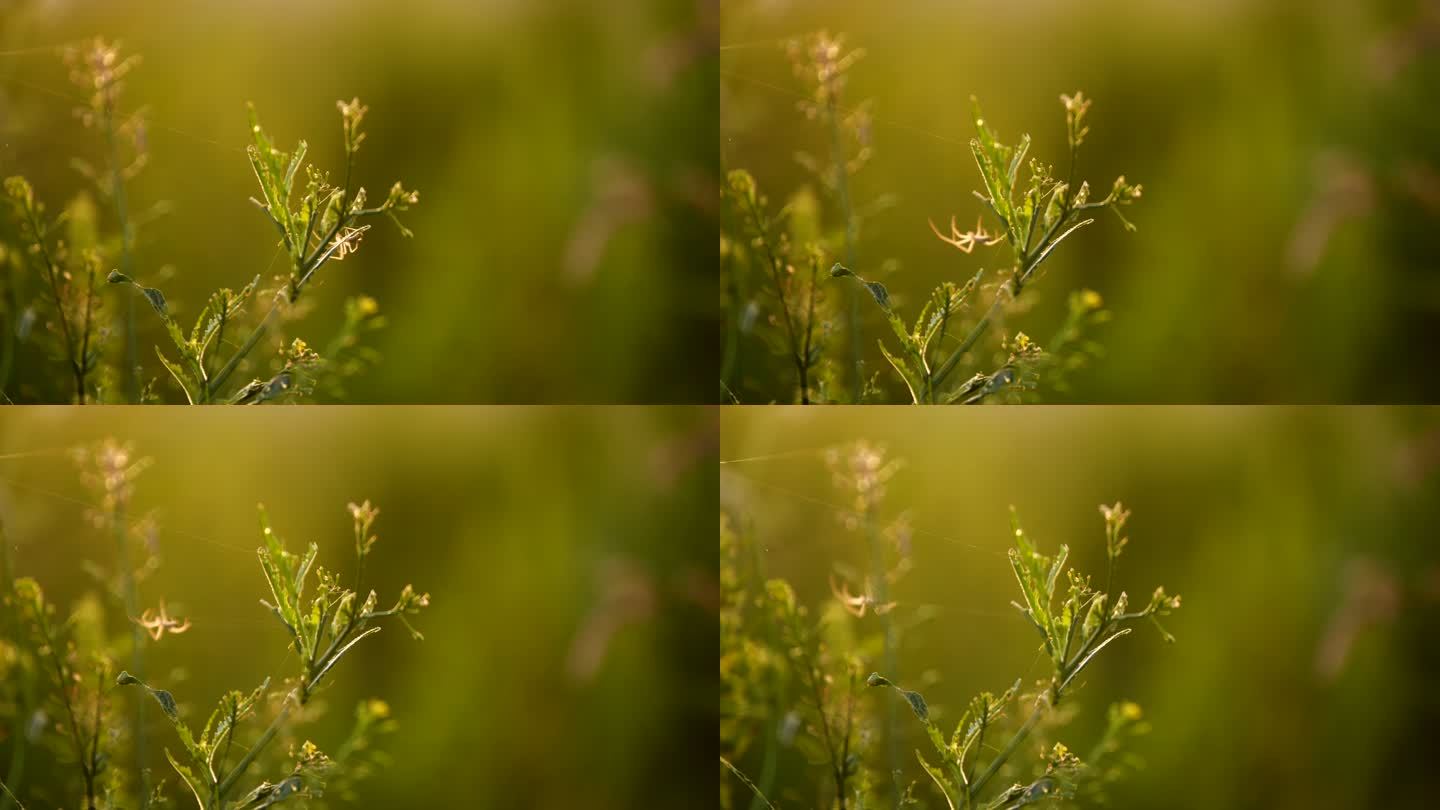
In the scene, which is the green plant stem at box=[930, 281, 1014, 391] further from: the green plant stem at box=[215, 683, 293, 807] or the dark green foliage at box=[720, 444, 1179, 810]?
the green plant stem at box=[215, 683, 293, 807]

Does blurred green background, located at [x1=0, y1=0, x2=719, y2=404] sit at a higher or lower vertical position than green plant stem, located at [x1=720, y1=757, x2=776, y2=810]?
higher

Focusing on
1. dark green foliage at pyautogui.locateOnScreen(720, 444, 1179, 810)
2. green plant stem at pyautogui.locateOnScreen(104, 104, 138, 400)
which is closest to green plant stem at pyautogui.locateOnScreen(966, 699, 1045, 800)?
dark green foliage at pyautogui.locateOnScreen(720, 444, 1179, 810)

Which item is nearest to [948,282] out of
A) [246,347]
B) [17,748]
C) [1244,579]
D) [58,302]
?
[1244,579]

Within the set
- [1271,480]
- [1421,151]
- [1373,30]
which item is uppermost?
[1373,30]

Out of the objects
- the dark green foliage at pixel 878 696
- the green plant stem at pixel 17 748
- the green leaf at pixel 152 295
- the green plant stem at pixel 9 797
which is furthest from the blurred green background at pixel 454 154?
the green plant stem at pixel 9 797

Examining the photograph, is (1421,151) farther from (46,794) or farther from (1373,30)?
(46,794)

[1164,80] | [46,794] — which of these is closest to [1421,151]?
[1164,80]

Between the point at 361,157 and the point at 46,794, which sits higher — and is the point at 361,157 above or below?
above
